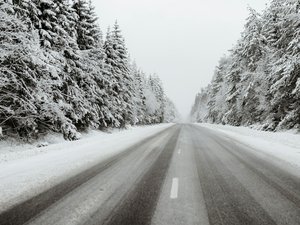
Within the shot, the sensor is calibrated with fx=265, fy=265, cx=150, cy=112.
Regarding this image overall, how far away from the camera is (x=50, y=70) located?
13.6 metres

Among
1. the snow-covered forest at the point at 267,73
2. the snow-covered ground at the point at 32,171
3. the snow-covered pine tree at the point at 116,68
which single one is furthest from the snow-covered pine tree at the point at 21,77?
the snow-covered forest at the point at 267,73

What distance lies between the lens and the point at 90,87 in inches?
864

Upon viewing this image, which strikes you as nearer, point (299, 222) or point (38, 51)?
point (299, 222)

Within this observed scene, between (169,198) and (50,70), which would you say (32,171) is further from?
(50,70)


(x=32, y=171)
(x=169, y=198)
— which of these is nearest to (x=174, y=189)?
(x=169, y=198)

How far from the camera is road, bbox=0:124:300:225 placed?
14.0ft

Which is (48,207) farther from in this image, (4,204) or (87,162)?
Result: (87,162)

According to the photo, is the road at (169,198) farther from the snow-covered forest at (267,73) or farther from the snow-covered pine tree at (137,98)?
the snow-covered pine tree at (137,98)

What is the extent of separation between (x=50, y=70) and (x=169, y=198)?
1062cm

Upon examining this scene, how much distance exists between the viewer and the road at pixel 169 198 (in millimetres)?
4277

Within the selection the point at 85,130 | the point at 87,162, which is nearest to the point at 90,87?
the point at 85,130

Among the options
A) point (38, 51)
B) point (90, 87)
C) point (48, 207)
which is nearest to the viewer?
point (48, 207)

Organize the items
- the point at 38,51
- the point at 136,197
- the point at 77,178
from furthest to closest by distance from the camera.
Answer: the point at 38,51, the point at 77,178, the point at 136,197

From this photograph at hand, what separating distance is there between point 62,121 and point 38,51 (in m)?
5.42
